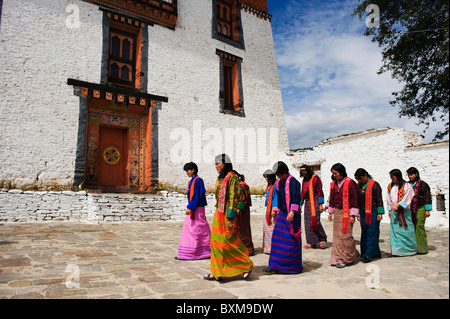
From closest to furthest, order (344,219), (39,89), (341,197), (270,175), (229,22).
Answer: (344,219) → (341,197) → (270,175) → (39,89) → (229,22)

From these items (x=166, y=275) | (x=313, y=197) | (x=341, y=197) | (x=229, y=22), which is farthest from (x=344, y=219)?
(x=229, y=22)

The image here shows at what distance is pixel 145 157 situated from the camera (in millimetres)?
11820

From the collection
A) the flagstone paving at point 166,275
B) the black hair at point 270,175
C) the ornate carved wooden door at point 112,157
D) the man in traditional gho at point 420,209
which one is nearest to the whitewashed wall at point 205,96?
the ornate carved wooden door at point 112,157

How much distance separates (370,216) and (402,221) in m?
0.80

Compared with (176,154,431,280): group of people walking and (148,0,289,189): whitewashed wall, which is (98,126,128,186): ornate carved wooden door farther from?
(176,154,431,280): group of people walking

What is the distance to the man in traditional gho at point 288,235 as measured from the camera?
13.4 ft

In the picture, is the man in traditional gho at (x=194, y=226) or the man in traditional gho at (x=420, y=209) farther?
the man in traditional gho at (x=420, y=209)

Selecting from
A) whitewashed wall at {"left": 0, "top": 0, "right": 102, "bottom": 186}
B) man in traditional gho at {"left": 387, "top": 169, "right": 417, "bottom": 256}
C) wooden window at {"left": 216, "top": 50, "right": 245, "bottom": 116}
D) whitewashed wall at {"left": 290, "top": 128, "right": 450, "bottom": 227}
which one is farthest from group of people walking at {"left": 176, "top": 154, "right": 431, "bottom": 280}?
wooden window at {"left": 216, "top": 50, "right": 245, "bottom": 116}

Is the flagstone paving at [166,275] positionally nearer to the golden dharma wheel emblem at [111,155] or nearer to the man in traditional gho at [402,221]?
the man in traditional gho at [402,221]

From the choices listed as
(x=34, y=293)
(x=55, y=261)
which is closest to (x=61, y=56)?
(x=55, y=261)

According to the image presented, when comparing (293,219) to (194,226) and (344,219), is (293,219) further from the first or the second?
(194,226)

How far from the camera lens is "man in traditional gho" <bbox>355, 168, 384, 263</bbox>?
16.1 feet

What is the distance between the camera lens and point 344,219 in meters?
4.56

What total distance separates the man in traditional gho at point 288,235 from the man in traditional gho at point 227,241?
1.47 feet
